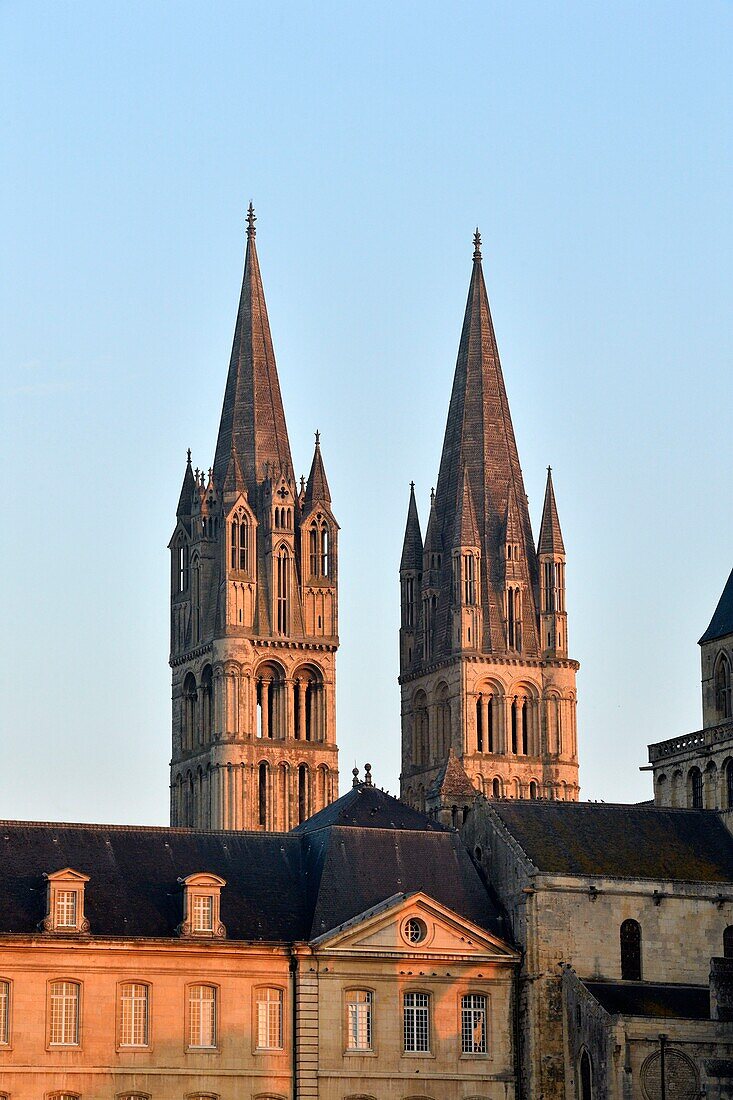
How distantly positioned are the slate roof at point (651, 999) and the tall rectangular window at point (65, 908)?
16464mm

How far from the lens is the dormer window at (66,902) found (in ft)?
295

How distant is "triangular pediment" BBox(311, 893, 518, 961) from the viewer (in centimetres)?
9281

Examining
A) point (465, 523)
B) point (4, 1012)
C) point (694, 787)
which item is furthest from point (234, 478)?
point (4, 1012)

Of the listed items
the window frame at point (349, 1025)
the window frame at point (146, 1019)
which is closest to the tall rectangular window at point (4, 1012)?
the window frame at point (146, 1019)

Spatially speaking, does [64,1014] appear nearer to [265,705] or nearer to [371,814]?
[371,814]

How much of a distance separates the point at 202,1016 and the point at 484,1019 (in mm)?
9352

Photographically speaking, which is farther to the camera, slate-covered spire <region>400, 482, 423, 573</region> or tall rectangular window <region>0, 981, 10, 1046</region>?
slate-covered spire <region>400, 482, 423, 573</region>

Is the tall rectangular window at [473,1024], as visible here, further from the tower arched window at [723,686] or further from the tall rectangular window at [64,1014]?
the tower arched window at [723,686]

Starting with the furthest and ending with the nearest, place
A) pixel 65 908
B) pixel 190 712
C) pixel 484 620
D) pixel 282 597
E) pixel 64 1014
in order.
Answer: pixel 190 712 → pixel 484 620 → pixel 282 597 → pixel 65 908 → pixel 64 1014

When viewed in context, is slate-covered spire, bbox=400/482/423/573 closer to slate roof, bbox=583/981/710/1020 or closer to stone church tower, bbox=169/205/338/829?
stone church tower, bbox=169/205/338/829

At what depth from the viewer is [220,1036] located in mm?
91000

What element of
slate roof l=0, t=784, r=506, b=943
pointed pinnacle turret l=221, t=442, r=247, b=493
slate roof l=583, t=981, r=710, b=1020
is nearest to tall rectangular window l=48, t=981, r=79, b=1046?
slate roof l=0, t=784, r=506, b=943

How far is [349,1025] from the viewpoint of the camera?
303ft

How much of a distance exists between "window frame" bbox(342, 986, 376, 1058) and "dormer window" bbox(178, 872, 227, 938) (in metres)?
4.40
